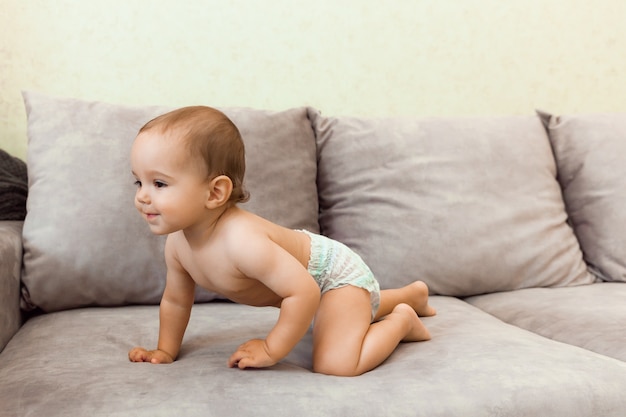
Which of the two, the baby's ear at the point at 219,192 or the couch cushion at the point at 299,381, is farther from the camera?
the baby's ear at the point at 219,192

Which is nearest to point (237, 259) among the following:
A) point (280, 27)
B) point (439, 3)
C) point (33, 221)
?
point (33, 221)

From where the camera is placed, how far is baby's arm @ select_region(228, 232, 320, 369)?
1.20 meters

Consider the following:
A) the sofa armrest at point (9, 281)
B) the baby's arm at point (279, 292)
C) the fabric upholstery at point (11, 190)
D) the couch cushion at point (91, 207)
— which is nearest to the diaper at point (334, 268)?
the baby's arm at point (279, 292)

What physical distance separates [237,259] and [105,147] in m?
0.66

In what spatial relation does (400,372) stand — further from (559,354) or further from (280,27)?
(280,27)

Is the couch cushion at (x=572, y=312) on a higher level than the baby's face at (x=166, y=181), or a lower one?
lower

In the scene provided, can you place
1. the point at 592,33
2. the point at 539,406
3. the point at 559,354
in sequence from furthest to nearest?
the point at 592,33, the point at 559,354, the point at 539,406

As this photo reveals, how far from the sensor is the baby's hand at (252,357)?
1.20 m

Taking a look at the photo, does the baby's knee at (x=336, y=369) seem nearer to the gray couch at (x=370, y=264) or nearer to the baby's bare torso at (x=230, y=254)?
the gray couch at (x=370, y=264)

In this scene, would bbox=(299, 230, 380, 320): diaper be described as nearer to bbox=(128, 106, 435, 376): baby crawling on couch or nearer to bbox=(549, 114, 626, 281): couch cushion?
bbox=(128, 106, 435, 376): baby crawling on couch

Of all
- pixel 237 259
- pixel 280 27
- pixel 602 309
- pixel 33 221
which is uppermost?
pixel 280 27

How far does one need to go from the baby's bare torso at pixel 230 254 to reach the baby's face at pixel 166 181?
84mm

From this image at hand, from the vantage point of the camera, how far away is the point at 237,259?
122 centimetres

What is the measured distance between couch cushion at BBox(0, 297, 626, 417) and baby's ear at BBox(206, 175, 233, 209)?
292 mm
